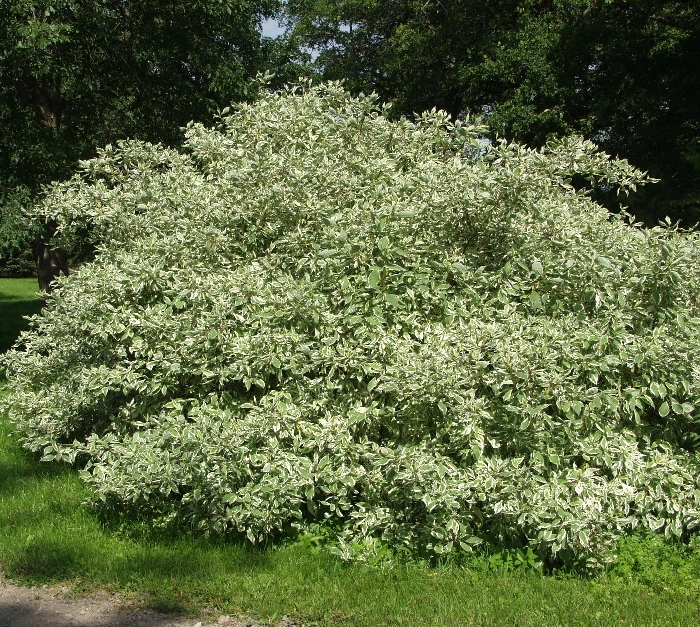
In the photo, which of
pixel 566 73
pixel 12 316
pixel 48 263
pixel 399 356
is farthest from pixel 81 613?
pixel 566 73

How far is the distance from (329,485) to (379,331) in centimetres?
89

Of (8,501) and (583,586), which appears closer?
(583,586)

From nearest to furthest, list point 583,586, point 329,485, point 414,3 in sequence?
point 583,586
point 329,485
point 414,3

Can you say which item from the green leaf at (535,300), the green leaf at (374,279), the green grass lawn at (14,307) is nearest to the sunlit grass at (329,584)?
the green leaf at (535,300)

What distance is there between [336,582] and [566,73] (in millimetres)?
13701

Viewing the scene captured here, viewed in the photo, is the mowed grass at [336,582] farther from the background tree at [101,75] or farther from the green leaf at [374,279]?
the background tree at [101,75]

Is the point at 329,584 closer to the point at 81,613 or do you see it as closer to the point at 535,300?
the point at 81,613

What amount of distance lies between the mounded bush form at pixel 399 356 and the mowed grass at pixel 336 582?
0.16m

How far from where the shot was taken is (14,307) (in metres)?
15.7

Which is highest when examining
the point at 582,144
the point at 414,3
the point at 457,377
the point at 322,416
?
the point at 414,3

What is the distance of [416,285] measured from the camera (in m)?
4.34

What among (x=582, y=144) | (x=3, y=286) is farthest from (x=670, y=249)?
(x=3, y=286)

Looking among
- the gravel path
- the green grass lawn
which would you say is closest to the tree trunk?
the green grass lawn

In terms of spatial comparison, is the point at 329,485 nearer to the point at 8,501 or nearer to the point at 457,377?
the point at 457,377
